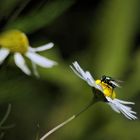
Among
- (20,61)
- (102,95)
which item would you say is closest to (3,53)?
(20,61)

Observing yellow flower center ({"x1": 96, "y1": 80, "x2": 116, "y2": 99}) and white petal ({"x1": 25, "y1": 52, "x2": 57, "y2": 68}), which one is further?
yellow flower center ({"x1": 96, "y1": 80, "x2": 116, "y2": 99})

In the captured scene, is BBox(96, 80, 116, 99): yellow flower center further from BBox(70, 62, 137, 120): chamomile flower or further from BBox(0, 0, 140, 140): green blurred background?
BBox(0, 0, 140, 140): green blurred background

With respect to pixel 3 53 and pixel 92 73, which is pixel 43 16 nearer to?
pixel 3 53

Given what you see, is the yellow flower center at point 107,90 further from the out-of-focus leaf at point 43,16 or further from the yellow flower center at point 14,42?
the out-of-focus leaf at point 43,16

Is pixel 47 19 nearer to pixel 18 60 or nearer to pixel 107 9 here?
pixel 18 60

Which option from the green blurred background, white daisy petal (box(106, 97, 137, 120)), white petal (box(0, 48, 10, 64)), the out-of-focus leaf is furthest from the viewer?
the green blurred background

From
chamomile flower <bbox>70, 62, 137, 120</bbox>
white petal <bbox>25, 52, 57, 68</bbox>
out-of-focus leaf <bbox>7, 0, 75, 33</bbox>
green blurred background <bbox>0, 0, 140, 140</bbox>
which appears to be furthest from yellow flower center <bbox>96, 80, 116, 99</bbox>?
green blurred background <bbox>0, 0, 140, 140</bbox>

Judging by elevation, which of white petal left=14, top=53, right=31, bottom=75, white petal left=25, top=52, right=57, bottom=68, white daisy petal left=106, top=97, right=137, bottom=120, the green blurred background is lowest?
the green blurred background

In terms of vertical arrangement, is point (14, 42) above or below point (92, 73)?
above
